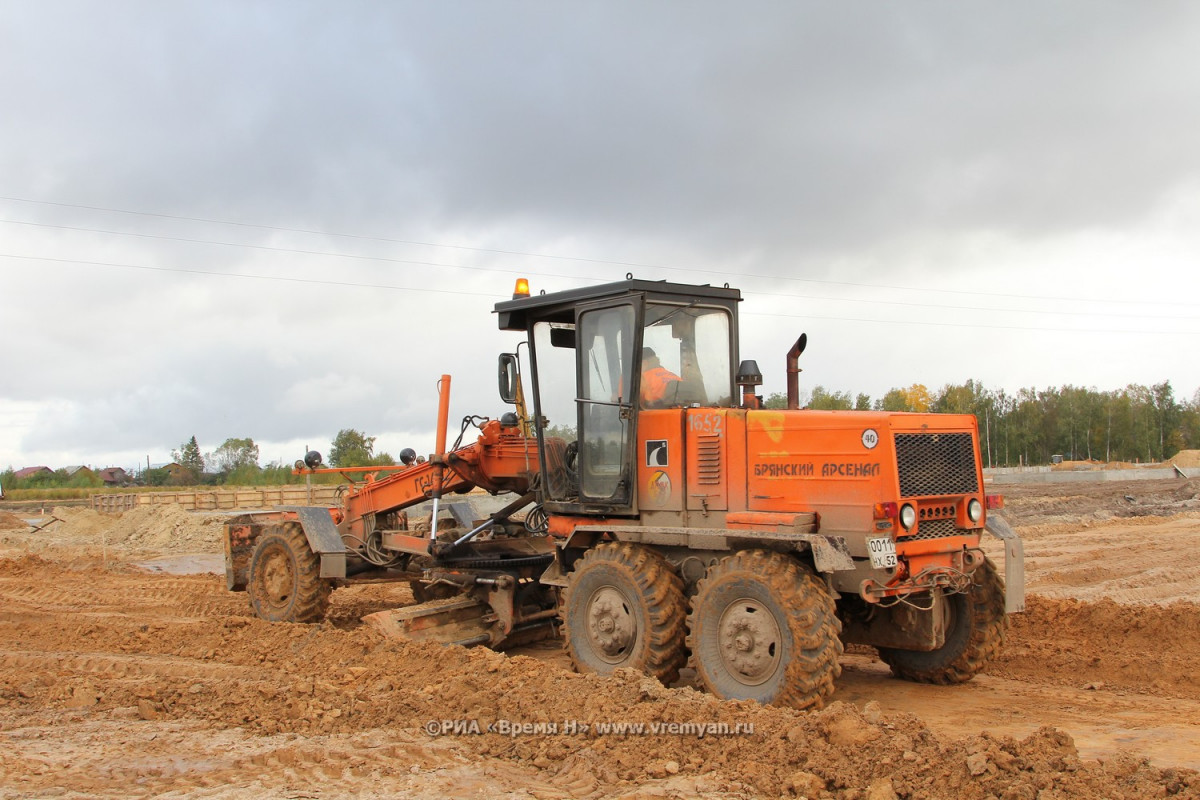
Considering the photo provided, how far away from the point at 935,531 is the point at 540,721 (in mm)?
3034

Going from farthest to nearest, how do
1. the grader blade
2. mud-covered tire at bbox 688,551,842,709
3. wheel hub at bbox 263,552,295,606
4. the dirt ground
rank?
wheel hub at bbox 263,552,295,606
the grader blade
mud-covered tire at bbox 688,551,842,709
the dirt ground

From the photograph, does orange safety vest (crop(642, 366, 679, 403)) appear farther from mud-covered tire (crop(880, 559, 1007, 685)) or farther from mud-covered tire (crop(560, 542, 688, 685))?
mud-covered tire (crop(880, 559, 1007, 685))

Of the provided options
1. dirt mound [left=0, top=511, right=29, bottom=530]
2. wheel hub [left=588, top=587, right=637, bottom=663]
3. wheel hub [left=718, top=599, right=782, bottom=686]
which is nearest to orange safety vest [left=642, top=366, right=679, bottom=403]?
wheel hub [left=588, top=587, right=637, bottom=663]

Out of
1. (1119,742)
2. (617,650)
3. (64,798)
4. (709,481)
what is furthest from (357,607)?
(1119,742)

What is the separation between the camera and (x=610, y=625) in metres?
7.26

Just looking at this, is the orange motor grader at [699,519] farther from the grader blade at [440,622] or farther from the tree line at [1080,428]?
the tree line at [1080,428]

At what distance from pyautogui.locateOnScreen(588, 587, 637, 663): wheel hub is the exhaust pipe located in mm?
2053

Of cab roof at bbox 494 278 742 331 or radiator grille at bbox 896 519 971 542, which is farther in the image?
cab roof at bbox 494 278 742 331

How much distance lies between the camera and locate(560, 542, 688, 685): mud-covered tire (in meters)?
6.93

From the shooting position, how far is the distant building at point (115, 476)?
83188 mm

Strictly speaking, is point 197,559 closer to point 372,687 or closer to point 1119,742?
point 372,687

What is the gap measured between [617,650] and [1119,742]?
3.35m

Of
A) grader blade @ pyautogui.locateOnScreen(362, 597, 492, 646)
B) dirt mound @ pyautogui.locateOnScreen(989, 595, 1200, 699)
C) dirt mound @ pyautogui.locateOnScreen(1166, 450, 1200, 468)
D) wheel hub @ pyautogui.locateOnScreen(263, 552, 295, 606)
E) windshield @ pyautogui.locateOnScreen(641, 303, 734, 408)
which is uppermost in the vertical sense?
windshield @ pyautogui.locateOnScreen(641, 303, 734, 408)

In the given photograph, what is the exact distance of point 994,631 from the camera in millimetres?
7137
